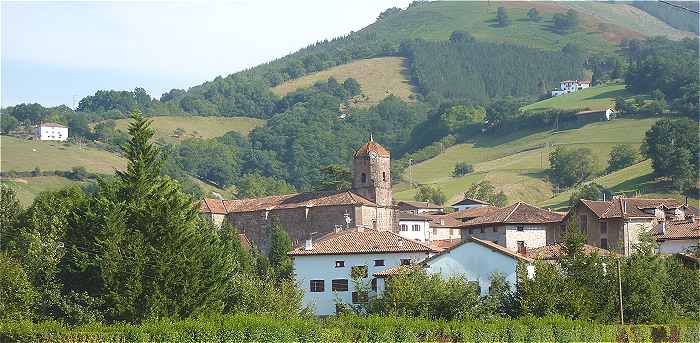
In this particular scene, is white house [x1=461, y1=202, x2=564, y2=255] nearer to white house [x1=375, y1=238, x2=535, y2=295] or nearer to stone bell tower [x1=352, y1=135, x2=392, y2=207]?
stone bell tower [x1=352, y1=135, x2=392, y2=207]

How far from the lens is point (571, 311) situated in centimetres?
6044

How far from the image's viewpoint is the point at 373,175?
416 feet

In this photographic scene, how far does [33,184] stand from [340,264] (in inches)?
4701

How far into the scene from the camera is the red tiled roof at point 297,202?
407 feet

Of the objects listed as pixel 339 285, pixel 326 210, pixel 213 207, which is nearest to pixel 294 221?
pixel 326 210

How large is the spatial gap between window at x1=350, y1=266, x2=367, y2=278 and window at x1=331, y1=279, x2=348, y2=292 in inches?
54.3

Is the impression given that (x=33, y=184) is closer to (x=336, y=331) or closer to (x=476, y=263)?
(x=476, y=263)

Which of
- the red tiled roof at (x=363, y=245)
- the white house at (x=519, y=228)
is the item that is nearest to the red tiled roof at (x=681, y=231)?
the white house at (x=519, y=228)

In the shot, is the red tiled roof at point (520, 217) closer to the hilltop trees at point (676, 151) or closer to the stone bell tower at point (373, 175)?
the stone bell tower at point (373, 175)

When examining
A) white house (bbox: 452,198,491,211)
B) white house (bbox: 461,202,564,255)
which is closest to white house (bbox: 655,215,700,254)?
white house (bbox: 461,202,564,255)

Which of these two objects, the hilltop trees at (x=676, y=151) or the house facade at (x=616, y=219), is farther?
the hilltop trees at (x=676, y=151)

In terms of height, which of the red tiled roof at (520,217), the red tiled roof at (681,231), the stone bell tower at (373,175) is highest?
the stone bell tower at (373,175)

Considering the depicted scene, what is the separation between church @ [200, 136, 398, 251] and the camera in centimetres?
12325

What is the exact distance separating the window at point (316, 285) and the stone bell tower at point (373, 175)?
47897 mm
